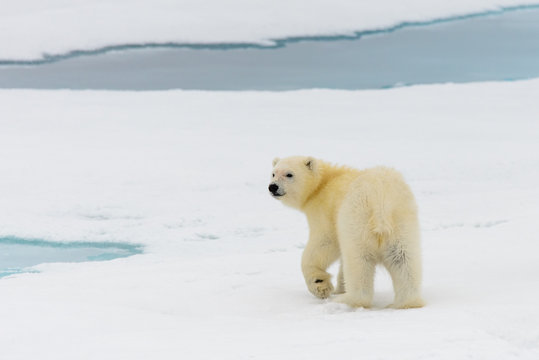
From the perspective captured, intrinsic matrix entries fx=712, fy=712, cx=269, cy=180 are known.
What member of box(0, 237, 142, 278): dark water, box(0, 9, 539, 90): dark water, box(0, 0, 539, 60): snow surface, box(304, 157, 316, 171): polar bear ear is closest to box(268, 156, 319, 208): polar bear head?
box(304, 157, 316, 171): polar bear ear

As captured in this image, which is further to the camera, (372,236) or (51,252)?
(51,252)

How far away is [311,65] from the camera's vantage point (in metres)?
12.6

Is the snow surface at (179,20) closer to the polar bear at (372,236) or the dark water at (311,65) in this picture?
the dark water at (311,65)

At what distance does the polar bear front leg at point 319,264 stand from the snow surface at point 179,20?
10108mm

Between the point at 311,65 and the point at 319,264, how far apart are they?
9.39 m

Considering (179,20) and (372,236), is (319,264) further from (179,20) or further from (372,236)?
(179,20)

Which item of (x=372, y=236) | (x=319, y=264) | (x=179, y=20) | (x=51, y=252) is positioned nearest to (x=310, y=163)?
(x=319, y=264)

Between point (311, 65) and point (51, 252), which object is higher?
point (311, 65)

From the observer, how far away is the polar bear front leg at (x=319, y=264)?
3.51 m

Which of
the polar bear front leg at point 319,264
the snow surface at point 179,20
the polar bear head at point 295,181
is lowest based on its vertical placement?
the polar bear front leg at point 319,264

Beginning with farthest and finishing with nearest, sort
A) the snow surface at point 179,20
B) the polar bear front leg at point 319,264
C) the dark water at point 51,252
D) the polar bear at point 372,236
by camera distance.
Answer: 1. the snow surface at point 179,20
2. the dark water at point 51,252
3. the polar bear front leg at point 319,264
4. the polar bear at point 372,236

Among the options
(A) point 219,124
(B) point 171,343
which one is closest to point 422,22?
(A) point 219,124

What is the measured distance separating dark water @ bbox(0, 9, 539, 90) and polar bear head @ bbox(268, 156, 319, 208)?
766 cm

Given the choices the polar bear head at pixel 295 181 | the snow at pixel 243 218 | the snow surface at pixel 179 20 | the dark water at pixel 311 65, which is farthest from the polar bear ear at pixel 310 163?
the snow surface at pixel 179 20
